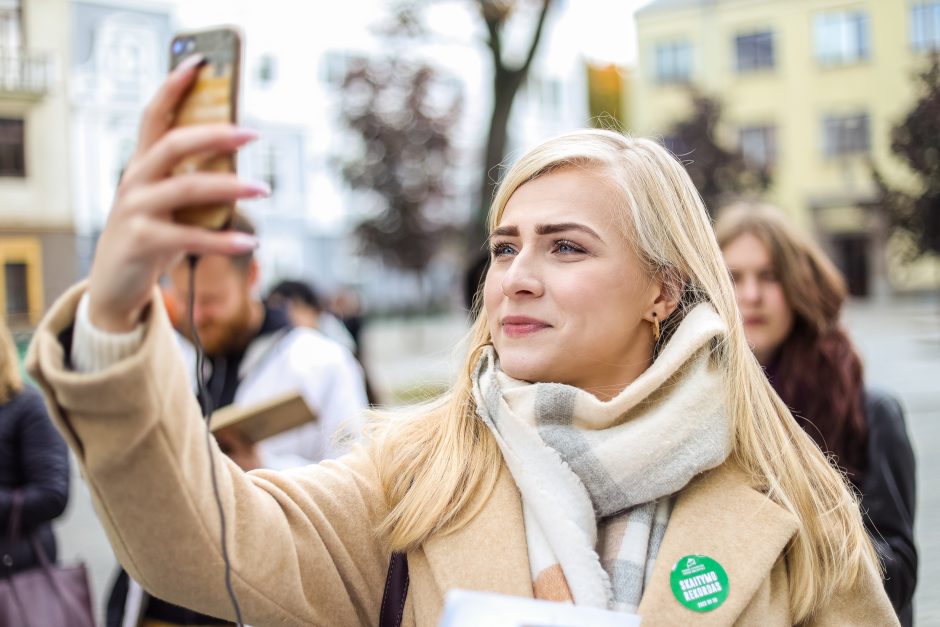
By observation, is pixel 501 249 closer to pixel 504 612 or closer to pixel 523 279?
pixel 523 279

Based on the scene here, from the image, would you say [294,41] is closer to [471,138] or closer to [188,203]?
[471,138]

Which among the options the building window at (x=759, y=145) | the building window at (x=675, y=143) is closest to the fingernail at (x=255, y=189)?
the building window at (x=675, y=143)

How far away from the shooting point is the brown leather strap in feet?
5.52

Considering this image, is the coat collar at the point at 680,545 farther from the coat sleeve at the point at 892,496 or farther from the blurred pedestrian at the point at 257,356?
the blurred pedestrian at the point at 257,356

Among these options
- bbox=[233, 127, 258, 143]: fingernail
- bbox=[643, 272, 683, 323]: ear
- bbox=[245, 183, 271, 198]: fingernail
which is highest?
bbox=[233, 127, 258, 143]: fingernail

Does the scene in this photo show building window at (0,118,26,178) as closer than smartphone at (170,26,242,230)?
No

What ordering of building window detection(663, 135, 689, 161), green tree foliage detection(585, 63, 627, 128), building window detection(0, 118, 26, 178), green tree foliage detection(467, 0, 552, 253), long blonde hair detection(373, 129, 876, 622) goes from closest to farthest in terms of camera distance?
1. long blonde hair detection(373, 129, 876, 622)
2. building window detection(0, 118, 26, 178)
3. green tree foliage detection(467, 0, 552, 253)
4. building window detection(663, 135, 689, 161)
5. green tree foliage detection(585, 63, 627, 128)

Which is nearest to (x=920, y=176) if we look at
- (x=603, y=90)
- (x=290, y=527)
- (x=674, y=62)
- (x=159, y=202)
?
(x=290, y=527)

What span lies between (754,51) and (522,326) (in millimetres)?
11423

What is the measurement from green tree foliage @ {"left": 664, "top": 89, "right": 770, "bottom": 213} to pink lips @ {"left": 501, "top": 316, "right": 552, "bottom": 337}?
9.73m

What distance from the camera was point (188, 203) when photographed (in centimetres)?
110

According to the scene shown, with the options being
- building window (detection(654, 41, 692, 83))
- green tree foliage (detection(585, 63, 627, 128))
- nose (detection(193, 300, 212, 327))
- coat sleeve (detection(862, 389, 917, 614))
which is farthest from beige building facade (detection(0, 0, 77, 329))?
green tree foliage (detection(585, 63, 627, 128))

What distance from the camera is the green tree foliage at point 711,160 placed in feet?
37.1

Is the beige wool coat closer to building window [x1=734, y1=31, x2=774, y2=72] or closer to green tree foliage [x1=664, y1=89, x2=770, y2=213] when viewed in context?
building window [x1=734, y1=31, x2=774, y2=72]
